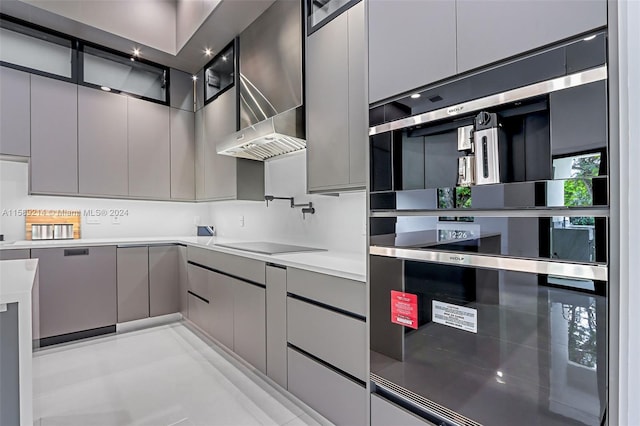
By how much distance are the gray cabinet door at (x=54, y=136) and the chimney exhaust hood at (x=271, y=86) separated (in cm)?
152

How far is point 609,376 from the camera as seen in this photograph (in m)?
0.79

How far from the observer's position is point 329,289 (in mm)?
1608

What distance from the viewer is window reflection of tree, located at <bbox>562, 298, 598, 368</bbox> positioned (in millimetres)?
824

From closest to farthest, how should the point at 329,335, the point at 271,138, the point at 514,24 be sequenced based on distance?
1. the point at 514,24
2. the point at 329,335
3. the point at 271,138

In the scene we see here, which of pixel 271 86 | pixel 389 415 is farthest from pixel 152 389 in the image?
pixel 271 86

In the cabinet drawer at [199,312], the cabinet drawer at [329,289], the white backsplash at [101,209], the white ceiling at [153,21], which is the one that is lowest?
the cabinet drawer at [199,312]

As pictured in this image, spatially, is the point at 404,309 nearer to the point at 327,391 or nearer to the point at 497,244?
the point at 497,244

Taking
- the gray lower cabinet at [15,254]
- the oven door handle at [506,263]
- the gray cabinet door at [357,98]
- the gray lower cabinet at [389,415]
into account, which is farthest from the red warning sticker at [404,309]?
the gray lower cabinet at [15,254]

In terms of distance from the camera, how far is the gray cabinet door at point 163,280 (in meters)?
3.22

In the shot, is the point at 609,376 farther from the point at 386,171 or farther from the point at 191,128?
the point at 191,128

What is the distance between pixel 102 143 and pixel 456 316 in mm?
3560

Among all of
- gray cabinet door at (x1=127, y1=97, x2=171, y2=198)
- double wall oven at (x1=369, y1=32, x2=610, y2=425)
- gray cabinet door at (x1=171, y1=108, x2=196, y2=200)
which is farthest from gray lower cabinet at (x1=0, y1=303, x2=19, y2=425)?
gray cabinet door at (x1=171, y1=108, x2=196, y2=200)
